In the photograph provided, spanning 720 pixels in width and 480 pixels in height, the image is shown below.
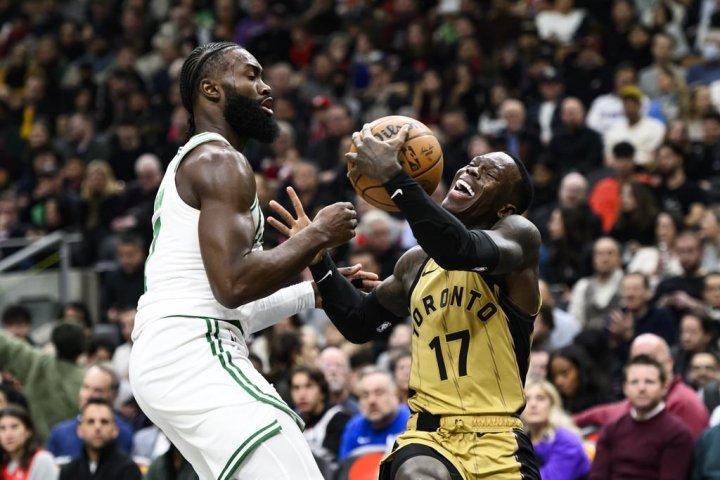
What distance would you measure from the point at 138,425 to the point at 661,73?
7.26 metres

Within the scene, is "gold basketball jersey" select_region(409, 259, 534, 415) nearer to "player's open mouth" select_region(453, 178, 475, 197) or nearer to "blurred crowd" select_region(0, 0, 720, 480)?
"player's open mouth" select_region(453, 178, 475, 197)

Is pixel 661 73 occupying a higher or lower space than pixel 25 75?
higher

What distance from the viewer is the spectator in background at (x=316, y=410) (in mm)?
9391

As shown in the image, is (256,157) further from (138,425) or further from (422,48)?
(138,425)

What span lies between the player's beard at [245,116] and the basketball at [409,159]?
575 mm

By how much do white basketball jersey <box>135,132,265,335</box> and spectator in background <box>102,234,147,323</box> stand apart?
8.36m

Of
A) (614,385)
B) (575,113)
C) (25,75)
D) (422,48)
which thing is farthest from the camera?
(25,75)

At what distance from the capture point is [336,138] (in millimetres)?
14992

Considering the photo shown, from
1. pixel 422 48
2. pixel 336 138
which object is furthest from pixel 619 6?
pixel 336 138

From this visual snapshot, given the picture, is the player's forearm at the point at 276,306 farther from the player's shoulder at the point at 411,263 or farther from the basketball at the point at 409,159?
the basketball at the point at 409,159

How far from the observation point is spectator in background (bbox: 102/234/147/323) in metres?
13.5

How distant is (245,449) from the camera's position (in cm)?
488

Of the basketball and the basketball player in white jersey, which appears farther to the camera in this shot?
the basketball

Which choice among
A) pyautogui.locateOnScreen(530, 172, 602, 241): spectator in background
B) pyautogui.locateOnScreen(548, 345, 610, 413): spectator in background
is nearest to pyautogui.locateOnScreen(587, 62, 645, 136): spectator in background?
pyautogui.locateOnScreen(530, 172, 602, 241): spectator in background
